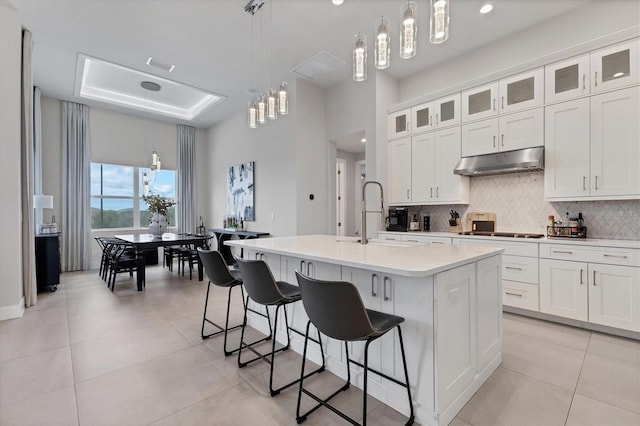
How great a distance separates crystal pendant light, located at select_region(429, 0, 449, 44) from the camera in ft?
5.45

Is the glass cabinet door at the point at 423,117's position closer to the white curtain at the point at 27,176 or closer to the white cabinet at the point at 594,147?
the white cabinet at the point at 594,147

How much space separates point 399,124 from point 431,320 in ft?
12.4

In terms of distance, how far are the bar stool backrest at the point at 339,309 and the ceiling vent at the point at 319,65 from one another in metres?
3.90

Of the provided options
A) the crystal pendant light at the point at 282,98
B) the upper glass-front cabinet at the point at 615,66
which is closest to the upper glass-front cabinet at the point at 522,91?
the upper glass-front cabinet at the point at 615,66

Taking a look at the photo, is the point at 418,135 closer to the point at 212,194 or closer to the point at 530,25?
the point at 530,25

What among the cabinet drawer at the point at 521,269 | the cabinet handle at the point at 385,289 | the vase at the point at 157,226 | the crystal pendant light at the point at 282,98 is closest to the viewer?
the cabinet handle at the point at 385,289

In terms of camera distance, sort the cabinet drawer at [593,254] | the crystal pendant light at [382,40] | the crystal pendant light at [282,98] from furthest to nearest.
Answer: the crystal pendant light at [282,98], the cabinet drawer at [593,254], the crystal pendant light at [382,40]

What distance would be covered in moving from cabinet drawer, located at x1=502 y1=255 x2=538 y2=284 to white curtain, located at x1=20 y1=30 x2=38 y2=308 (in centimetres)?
586

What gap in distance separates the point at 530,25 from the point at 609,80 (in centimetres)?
122

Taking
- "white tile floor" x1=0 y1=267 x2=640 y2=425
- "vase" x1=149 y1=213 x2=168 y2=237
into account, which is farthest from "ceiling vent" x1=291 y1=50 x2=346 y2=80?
"white tile floor" x1=0 y1=267 x2=640 y2=425

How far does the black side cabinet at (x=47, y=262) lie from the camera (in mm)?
4407

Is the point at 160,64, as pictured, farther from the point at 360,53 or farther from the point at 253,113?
the point at 360,53

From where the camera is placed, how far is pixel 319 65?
4.66m

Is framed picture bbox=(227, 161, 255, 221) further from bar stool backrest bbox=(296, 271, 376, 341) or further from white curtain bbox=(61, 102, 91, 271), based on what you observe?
bar stool backrest bbox=(296, 271, 376, 341)
